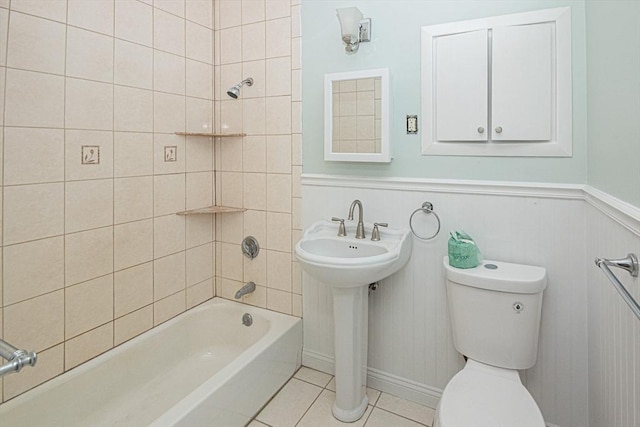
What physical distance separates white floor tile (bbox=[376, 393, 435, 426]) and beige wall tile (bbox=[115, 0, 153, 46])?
227cm

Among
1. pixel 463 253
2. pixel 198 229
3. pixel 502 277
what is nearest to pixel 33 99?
pixel 198 229

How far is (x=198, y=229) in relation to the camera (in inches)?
90.4

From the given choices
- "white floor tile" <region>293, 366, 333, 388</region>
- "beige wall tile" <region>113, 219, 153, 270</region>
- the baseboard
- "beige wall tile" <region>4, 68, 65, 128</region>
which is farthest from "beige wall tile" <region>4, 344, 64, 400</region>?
the baseboard

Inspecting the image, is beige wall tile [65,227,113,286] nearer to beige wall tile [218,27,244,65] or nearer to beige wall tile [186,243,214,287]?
beige wall tile [186,243,214,287]

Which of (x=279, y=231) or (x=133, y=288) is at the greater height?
(x=279, y=231)

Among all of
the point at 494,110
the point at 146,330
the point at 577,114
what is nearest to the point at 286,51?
the point at 494,110

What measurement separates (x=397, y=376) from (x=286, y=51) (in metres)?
1.93

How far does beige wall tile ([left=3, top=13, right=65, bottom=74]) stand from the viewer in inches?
55.2

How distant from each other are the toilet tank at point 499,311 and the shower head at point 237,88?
148cm

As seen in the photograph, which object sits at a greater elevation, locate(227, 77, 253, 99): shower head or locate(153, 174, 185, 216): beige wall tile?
locate(227, 77, 253, 99): shower head

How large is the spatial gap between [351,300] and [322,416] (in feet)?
2.05

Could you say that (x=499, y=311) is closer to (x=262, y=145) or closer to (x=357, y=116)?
(x=357, y=116)

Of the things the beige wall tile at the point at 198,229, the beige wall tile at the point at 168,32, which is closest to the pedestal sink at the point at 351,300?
the beige wall tile at the point at 198,229

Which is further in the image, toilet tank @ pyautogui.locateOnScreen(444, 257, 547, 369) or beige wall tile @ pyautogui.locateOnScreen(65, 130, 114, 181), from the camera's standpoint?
beige wall tile @ pyautogui.locateOnScreen(65, 130, 114, 181)
